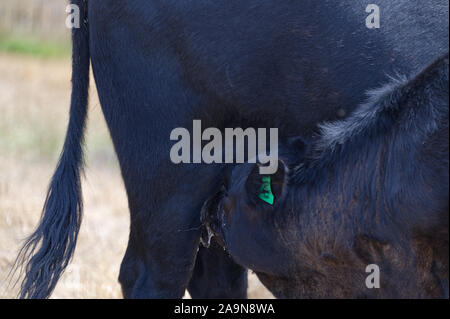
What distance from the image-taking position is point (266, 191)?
88.3 inches

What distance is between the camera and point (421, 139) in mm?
1943

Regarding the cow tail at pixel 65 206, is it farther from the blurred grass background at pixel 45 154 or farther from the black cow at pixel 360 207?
the black cow at pixel 360 207

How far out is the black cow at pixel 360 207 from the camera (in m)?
1.93

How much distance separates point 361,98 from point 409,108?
23cm

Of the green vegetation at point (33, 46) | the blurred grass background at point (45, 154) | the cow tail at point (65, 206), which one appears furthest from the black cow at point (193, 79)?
the green vegetation at point (33, 46)

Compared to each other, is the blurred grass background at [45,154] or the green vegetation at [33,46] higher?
the green vegetation at [33,46]

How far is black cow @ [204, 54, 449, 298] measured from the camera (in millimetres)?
1931

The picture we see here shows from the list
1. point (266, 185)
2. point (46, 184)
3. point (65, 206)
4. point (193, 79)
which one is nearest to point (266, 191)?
point (266, 185)

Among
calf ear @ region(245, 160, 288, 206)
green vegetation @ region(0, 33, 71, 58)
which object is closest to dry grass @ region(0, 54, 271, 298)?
calf ear @ region(245, 160, 288, 206)

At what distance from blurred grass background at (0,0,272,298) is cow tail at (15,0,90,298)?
0.78 ft

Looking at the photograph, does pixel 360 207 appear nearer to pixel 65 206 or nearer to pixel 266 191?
pixel 266 191

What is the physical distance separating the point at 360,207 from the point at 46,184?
12.1ft

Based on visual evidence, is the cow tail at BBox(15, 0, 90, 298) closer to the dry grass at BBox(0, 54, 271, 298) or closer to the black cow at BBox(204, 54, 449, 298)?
the dry grass at BBox(0, 54, 271, 298)
